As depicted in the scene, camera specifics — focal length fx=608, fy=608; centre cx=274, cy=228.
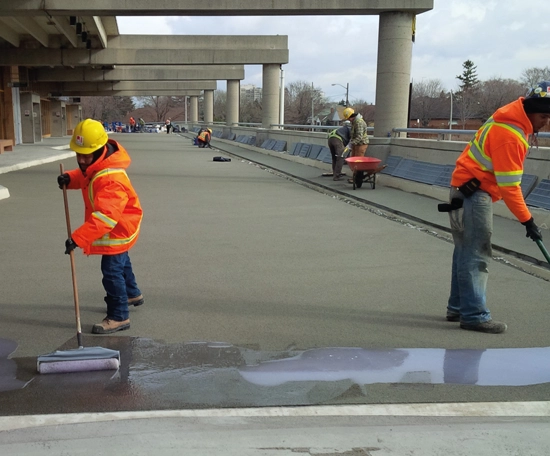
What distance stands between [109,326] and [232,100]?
42.2m

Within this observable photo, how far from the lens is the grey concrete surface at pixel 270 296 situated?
157 inches

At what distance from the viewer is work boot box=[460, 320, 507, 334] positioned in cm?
511

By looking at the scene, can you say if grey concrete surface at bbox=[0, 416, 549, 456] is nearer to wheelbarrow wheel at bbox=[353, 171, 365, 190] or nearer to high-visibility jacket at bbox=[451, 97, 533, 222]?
high-visibility jacket at bbox=[451, 97, 533, 222]

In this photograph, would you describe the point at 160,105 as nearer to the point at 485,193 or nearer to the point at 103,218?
the point at 103,218

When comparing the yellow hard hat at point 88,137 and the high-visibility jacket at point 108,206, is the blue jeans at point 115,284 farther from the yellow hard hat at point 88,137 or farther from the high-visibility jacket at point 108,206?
Result: the yellow hard hat at point 88,137

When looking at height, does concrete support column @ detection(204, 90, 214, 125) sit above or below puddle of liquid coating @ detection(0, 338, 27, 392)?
above

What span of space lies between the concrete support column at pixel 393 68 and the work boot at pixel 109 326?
1284cm

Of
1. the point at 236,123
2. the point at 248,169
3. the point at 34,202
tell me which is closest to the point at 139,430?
the point at 34,202

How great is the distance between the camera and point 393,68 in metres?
16.5

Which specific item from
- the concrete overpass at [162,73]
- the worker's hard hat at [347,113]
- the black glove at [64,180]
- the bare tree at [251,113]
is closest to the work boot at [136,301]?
the black glove at [64,180]

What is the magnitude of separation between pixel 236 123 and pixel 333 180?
2959 centimetres

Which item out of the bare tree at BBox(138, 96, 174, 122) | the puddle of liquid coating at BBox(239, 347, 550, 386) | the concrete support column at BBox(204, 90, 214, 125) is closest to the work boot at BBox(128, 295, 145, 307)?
the puddle of liquid coating at BBox(239, 347, 550, 386)

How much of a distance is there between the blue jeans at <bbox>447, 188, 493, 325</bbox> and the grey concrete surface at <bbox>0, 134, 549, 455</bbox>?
0.23 metres

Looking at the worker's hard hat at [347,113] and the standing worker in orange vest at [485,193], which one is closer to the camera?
the standing worker in orange vest at [485,193]
